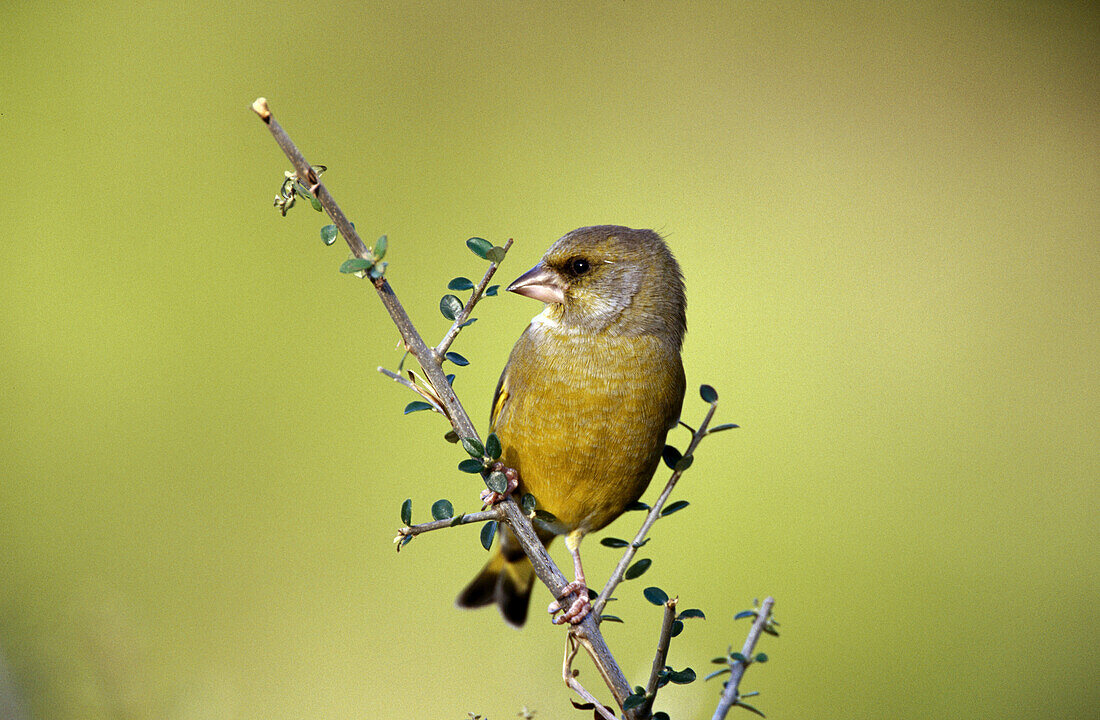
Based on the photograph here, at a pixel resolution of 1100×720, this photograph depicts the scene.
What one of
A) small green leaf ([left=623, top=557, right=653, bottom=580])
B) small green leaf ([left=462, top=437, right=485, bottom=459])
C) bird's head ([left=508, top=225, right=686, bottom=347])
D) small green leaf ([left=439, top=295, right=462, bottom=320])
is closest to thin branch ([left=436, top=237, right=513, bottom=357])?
small green leaf ([left=439, top=295, right=462, bottom=320])

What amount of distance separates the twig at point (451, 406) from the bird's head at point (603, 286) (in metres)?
0.59

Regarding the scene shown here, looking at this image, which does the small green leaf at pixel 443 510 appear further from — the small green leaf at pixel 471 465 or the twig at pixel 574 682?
the twig at pixel 574 682

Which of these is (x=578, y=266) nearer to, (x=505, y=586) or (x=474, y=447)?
(x=474, y=447)

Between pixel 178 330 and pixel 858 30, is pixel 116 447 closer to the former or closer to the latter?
pixel 178 330

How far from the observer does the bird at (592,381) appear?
1644mm

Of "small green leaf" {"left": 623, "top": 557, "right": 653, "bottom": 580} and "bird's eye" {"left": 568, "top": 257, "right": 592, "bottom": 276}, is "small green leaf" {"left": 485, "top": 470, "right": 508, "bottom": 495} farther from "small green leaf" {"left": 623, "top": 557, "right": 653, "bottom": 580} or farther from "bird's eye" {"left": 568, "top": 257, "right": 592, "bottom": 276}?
"bird's eye" {"left": 568, "top": 257, "right": 592, "bottom": 276}

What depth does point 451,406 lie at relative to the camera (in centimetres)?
119

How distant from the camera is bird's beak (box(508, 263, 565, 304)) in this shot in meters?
1.79

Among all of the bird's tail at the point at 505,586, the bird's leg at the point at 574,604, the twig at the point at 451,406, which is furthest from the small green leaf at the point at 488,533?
the bird's tail at the point at 505,586

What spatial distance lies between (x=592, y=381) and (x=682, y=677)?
0.68 metres

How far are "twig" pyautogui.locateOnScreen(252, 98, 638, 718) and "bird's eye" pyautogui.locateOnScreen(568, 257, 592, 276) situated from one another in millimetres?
658

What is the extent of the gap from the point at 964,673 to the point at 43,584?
321 centimetres


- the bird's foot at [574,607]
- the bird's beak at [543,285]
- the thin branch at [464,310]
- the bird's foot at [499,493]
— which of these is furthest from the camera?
the bird's beak at [543,285]

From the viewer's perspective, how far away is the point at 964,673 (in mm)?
3154
